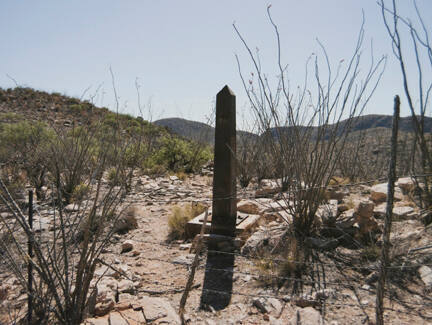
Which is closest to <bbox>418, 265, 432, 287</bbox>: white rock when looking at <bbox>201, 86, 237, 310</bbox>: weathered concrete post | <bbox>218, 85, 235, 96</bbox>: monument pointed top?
<bbox>201, 86, 237, 310</bbox>: weathered concrete post

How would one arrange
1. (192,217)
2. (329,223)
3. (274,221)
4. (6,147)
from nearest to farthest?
1. (329,223)
2. (274,221)
3. (192,217)
4. (6,147)

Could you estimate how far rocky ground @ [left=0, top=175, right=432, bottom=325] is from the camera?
7.18 feet

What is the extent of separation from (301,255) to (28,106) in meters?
20.7

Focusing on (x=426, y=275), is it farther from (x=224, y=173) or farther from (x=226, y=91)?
(x=226, y=91)

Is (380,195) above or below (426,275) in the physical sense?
above

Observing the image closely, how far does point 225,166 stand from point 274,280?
126 centimetres

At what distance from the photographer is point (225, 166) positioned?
3.43 metres

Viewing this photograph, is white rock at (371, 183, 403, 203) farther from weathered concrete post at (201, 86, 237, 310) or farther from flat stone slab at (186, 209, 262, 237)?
weathered concrete post at (201, 86, 237, 310)

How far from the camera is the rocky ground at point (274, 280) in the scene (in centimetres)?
219

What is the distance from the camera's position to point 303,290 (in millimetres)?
2504

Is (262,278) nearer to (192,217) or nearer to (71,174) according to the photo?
(192,217)

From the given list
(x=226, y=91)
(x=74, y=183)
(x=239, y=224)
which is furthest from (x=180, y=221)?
(x=74, y=183)

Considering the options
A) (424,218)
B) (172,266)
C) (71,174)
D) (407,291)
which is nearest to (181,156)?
(71,174)

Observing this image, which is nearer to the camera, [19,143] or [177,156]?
[19,143]
